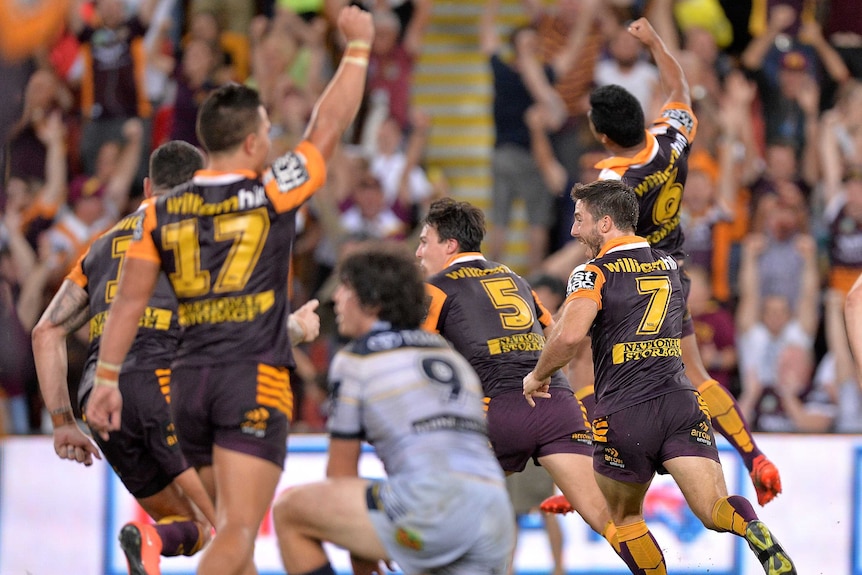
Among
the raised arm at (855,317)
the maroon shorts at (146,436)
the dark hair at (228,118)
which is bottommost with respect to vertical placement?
the maroon shorts at (146,436)

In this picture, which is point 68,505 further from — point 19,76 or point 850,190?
point 850,190

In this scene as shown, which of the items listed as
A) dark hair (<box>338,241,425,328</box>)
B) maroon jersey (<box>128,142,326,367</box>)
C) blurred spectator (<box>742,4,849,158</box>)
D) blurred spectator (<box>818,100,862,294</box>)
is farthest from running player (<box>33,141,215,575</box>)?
blurred spectator (<box>742,4,849,158</box>)

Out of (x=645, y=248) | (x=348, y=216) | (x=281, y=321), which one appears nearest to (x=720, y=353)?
(x=348, y=216)

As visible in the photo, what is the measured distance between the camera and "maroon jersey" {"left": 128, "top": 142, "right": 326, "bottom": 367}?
18.7ft

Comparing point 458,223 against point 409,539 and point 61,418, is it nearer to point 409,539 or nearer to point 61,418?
point 61,418

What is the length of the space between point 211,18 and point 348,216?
10.1 feet

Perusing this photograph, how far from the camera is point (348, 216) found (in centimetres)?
1288

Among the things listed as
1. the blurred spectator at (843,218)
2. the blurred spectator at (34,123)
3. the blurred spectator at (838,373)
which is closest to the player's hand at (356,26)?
the blurred spectator at (838,373)

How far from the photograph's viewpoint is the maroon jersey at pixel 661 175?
7.58m

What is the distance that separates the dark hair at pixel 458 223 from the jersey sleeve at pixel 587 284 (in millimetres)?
927

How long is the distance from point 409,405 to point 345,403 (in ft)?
0.91

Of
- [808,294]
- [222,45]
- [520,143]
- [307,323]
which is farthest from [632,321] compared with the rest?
[222,45]

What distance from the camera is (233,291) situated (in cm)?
571

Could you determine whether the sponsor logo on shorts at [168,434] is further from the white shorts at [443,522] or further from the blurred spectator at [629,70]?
the blurred spectator at [629,70]
